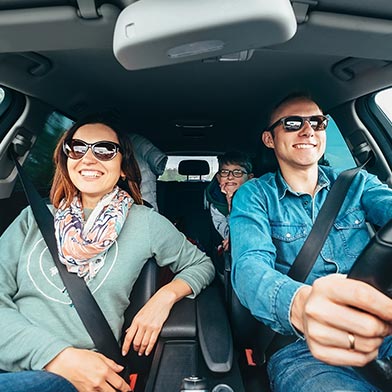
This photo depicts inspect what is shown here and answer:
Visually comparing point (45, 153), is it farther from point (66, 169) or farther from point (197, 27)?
point (197, 27)

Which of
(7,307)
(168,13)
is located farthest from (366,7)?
(7,307)

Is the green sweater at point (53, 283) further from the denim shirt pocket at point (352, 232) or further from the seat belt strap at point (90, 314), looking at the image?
the denim shirt pocket at point (352, 232)

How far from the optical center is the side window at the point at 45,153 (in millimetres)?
2342

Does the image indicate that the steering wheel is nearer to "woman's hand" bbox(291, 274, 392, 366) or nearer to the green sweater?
"woman's hand" bbox(291, 274, 392, 366)

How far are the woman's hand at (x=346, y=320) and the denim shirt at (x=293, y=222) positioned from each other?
57 cm

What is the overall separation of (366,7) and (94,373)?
4.49 ft

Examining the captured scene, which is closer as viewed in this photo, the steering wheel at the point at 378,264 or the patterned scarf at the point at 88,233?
the steering wheel at the point at 378,264

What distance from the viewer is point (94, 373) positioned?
1261 mm

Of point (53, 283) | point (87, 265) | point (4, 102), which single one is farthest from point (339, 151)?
point (4, 102)

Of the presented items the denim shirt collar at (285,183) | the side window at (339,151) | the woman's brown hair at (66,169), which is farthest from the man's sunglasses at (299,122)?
the woman's brown hair at (66,169)

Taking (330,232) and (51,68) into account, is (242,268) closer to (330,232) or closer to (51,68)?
(330,232)

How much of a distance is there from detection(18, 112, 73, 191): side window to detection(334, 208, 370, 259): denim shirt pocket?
171 cm

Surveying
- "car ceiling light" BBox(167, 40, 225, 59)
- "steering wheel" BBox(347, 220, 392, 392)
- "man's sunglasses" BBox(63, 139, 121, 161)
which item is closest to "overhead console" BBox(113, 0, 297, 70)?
"car ceiling light" BBox(167, 40, 225, 59)

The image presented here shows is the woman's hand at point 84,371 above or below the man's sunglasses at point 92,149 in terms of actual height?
below
